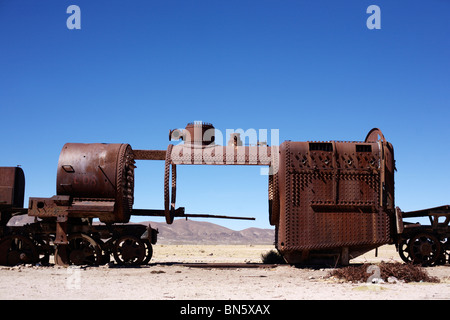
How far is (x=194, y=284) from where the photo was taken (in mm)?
11398

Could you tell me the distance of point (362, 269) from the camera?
12.1 meters

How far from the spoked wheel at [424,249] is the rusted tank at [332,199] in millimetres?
1391

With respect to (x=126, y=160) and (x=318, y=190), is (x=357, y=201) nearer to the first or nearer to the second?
(x=318, y=190)

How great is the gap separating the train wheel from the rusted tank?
5836 millimetres

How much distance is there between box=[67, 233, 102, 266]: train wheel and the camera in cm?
1525

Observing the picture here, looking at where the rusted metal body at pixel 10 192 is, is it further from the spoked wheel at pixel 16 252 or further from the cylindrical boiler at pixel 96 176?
the cylindrical boiler at pixel 96 176

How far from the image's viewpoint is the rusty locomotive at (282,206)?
14953mm

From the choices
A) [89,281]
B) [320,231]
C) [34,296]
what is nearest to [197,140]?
[320,231]

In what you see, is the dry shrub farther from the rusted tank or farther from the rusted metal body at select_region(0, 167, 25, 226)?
the rusted metal body at select_region(0, 167, 25, 226)

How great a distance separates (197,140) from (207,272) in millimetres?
4745

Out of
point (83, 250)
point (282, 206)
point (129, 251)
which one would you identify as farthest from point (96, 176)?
point (282, 206)

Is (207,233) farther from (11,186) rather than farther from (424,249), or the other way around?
(424,249)

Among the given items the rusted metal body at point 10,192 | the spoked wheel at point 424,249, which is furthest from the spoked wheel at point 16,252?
the spoked wheel at point 424,249

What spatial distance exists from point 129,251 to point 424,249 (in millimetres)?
9730
